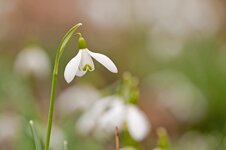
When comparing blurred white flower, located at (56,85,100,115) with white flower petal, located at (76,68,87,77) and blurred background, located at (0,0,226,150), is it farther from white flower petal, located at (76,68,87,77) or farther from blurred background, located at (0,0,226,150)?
white flower petal, located at (76,68,87,77)

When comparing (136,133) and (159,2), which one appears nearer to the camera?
(136,133)

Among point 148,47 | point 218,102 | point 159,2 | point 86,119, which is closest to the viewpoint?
point 86,119

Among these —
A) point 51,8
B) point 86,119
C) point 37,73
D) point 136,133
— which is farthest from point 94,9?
point 136,133

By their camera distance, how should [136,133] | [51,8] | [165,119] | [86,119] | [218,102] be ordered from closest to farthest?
1. [136,133]
2. [86,119]
3. [218,102]
4. [165,119]
5. [51,8]

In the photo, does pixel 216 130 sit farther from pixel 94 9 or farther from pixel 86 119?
pixel 94 9

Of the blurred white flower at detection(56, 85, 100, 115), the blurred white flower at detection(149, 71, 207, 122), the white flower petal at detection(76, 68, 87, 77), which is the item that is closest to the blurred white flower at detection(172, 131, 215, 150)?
the blurred white flower at detection(149, 71, 207, 122)

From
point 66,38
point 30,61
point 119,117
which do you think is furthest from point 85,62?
point 30,61

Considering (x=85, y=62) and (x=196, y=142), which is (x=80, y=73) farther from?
(x=196, y=142)
